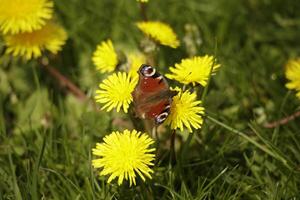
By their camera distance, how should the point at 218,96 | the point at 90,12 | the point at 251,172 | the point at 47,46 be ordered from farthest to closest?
the point at 90,12, the point at 47,46, the point at 218,96, the point at 251,172

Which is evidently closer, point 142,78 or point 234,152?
point 142,78

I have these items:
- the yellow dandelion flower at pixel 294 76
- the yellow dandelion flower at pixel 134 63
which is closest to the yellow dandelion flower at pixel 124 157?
the yellow dandelion flower at pixel 134 63

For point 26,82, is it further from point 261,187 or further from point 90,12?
point 261,187

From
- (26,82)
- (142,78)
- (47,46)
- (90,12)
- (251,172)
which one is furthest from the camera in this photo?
(90,12)

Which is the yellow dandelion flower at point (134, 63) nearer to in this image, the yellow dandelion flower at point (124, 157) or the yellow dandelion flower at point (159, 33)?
the yellow dandelion flower at point (159, 33)

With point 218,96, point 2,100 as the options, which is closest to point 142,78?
point 218,96

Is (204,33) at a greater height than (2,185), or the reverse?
(204,33)

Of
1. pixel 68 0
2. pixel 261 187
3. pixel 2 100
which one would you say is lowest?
pixel 261 187
